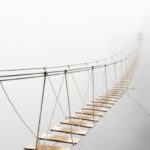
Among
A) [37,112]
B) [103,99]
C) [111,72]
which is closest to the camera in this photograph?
[103,99]

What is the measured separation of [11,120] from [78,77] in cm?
420

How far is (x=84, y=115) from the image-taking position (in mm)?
4980

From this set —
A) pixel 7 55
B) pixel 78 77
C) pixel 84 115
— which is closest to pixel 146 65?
pixel 78 77

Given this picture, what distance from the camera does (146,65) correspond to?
18484 mm

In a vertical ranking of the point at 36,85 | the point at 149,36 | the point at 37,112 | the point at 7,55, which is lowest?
the point at 37,112

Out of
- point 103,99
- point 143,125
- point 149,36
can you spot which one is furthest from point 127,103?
point 103,99

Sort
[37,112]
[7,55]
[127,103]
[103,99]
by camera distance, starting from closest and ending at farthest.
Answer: [103,99] < [7,55] < [37,112] < [127,103]

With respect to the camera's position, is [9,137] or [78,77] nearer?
[9,137]

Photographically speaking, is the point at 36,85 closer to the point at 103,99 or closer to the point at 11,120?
the point at 11,120

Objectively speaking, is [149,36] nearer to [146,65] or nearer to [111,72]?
[146,65]

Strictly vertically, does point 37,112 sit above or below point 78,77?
below

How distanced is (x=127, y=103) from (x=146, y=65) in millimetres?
2521

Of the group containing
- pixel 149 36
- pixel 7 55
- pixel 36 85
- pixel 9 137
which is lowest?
pixel 9 137

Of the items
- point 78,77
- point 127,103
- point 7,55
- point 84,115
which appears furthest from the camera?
point 127,103
